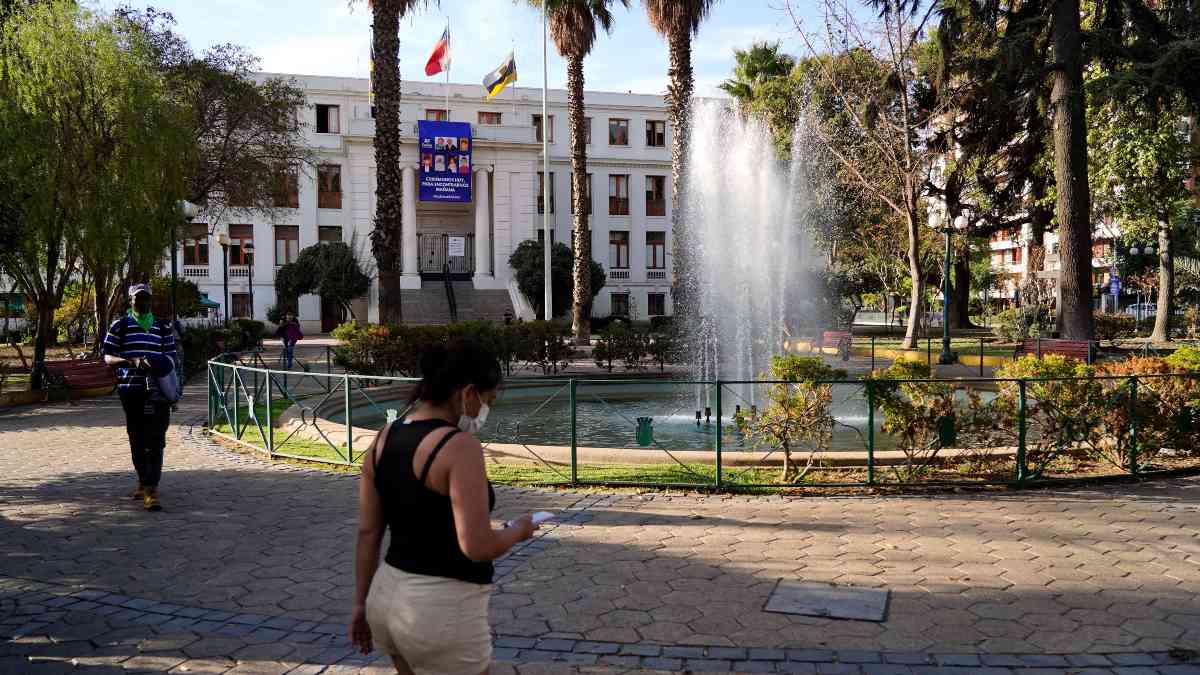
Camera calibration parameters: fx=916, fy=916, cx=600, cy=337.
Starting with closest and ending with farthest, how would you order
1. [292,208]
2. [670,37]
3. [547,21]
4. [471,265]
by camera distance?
[670,37]
[547,21]
[292,208]
[471,265]

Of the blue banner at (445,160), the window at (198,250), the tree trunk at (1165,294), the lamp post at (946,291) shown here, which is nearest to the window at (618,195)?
the blue banner at (445,160)

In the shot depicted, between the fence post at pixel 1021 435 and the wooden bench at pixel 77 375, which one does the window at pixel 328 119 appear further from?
the fence post at pixel 1021 435

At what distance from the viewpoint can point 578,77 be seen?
1149 inches

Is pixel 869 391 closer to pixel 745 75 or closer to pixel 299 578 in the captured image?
pixel 299 578

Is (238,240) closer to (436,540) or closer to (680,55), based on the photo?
(680,55)

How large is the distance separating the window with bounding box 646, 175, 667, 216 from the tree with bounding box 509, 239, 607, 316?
32.7 ft

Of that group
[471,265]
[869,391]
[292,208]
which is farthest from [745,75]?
[869,391]

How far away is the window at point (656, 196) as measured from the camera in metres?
51.2

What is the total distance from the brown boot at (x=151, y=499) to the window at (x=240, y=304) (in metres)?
40.9

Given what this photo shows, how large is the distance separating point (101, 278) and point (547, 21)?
15.6 m

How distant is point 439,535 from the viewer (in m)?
2.61

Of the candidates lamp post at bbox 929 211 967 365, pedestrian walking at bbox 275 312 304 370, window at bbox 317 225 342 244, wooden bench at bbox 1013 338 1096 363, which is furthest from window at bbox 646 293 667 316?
wooden bench at bbox 1013 338 1096 363

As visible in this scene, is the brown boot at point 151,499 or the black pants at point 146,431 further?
the brown boot at point 151,499

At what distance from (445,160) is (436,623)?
40.8 m
